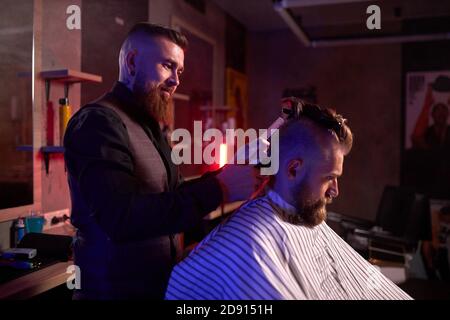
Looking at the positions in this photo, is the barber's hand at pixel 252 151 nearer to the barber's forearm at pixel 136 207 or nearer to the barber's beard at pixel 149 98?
the barber's forearm at pixel 136 207

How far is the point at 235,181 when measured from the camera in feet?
4.19

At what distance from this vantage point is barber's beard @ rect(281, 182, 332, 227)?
57.1 inches

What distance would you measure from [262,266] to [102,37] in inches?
79.0

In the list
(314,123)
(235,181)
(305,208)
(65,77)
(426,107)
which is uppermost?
(426,107)

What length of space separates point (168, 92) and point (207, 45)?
278cm

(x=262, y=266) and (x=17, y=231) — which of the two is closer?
(x=262, y=266)

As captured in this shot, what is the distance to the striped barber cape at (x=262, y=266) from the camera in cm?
122

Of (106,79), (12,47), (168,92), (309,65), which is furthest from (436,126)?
(12,47)

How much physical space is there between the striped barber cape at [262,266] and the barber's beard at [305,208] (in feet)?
0.09

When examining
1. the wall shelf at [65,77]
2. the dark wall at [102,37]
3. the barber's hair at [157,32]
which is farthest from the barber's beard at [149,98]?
the dark wall at [102,37]

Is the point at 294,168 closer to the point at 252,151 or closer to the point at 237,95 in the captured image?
the point at 252,151

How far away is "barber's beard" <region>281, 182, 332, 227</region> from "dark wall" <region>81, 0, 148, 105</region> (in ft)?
5.25

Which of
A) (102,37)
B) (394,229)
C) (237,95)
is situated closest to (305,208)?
(102,37)

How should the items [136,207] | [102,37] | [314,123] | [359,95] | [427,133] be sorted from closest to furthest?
1. [136,207]
2. [314,123]
3. [102,37]
4. [427,133]
5. [359,95]
